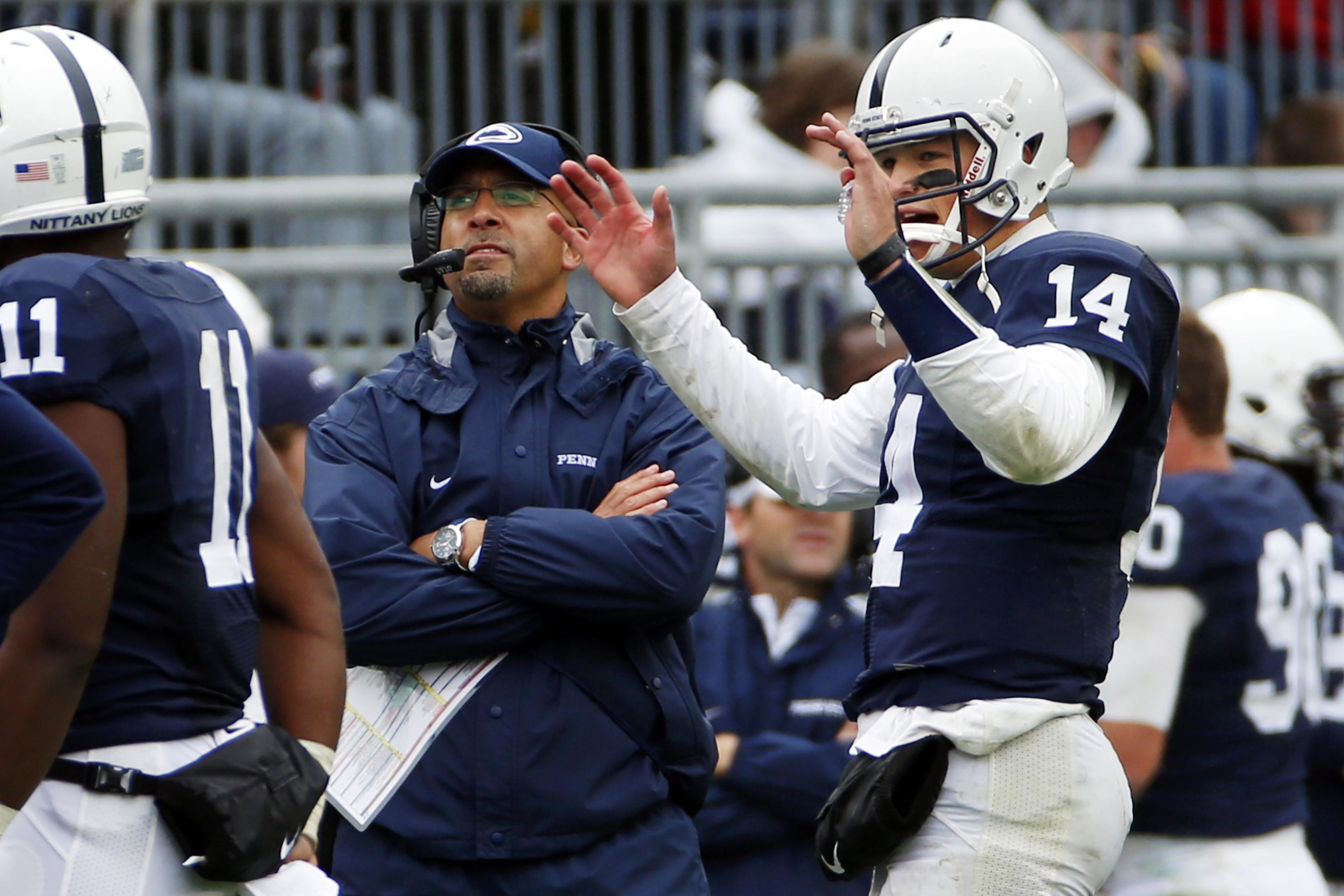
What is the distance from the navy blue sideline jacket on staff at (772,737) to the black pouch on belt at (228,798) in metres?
1.91

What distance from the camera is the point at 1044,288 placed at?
3.55 meters

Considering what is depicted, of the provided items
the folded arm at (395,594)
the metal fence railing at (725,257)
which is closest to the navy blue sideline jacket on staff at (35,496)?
the folded arm at (395,594)

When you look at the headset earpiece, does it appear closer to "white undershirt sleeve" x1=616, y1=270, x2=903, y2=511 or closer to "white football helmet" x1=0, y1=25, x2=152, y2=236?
"white undershirt sleeve" x1=616, y1=270, x2=903, y2=511

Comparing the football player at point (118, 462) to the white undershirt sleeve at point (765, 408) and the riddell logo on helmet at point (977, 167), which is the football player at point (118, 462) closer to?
the white undershirt sleeve at point (765, 408)

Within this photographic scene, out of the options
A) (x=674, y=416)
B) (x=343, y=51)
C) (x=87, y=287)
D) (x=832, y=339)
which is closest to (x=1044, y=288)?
(x=674, y=416)

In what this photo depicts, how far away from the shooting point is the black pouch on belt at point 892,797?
3.55 m

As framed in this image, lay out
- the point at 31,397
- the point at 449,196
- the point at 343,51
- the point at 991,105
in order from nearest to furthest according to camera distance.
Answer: the point at 31,397 < the point at 991,105 < the point at 449,196 < the point at 343,51

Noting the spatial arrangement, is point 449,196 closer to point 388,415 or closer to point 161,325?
point 388,415

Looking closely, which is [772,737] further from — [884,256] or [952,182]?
[884,256]

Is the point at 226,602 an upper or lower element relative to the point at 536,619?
upper

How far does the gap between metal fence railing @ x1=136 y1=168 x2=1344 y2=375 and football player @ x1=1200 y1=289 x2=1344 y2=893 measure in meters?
1.08

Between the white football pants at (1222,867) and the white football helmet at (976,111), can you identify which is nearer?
the white football helmet at (976,111)

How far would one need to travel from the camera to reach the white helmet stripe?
11.7 ft

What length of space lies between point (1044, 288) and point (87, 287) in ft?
5.29
